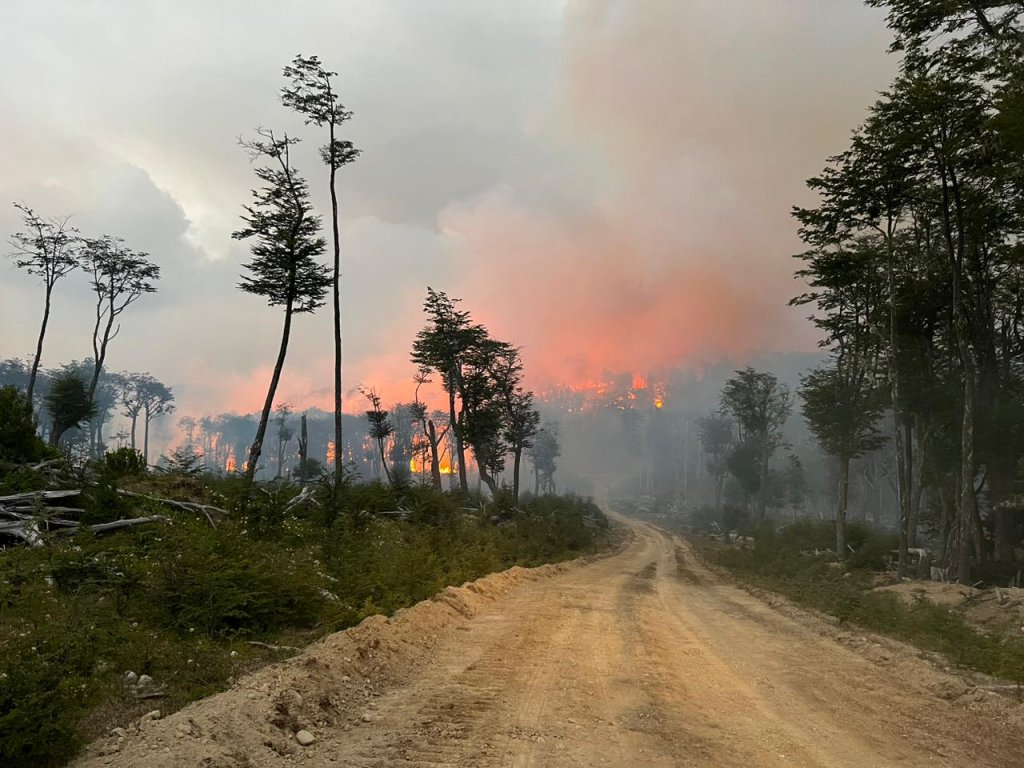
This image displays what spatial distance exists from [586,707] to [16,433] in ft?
59.2

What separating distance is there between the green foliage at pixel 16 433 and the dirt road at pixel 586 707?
12.9 m

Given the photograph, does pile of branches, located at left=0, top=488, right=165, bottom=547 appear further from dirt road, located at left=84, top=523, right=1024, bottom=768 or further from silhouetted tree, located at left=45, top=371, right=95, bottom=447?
silhouetted tree, located at left=45, top=371, right=95, bottom=447

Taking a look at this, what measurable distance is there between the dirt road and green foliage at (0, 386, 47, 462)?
1286 centimetres

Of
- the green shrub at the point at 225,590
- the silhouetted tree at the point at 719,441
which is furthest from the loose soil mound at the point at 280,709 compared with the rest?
the silhouetted tree at the point at 719,441

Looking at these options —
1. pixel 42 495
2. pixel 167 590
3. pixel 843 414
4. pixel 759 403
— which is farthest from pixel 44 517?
pixel 759 403

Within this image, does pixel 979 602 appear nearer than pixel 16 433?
Yes

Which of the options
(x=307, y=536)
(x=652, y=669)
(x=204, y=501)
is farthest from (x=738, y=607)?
(x=204, y=501)

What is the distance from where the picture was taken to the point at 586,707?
270 inches

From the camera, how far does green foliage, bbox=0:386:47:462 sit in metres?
15.8

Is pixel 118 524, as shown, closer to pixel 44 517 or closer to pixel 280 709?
pixel 44 517

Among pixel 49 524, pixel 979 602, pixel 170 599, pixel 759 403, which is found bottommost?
pixel 979 602

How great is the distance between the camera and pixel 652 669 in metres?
8.80

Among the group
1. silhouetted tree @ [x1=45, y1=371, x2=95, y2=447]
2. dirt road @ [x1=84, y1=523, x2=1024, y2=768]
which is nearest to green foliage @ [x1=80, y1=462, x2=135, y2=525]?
dirt road @ [x1=84, y1=523, x2=1024, y2=768]

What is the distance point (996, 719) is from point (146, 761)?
370 inches
